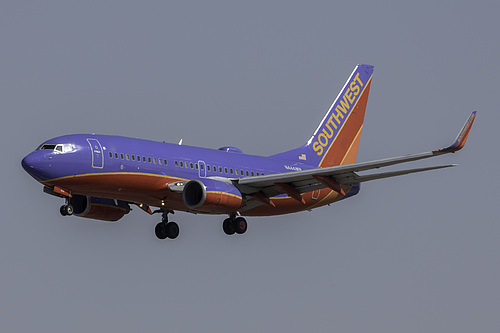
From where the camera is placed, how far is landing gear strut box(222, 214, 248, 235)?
187ft

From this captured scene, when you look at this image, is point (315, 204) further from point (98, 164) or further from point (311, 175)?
point (98, 164)

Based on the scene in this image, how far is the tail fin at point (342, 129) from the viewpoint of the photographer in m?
65.8

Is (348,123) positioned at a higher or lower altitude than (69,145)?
higher

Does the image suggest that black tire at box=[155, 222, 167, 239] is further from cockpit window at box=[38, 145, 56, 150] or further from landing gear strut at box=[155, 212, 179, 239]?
cockpit window at box=[38, 145, 56, 150]

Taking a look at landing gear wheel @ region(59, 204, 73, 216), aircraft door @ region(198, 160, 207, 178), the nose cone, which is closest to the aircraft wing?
aircraft door @ region(198, 160, 207, 178)

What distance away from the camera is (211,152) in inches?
2250

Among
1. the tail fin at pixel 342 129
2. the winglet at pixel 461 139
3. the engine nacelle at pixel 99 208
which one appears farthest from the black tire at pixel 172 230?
the winglet at pixel 461 139

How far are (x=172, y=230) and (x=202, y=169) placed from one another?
16.7ft

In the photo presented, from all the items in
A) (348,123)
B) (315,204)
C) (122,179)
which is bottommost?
(122,179)

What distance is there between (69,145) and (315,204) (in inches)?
671

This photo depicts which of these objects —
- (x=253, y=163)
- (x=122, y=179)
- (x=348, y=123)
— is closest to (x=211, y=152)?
(x=253, y=163)

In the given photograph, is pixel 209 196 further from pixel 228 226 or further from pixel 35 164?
pixel 35 164

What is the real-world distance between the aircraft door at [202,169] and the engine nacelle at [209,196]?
1.66 m

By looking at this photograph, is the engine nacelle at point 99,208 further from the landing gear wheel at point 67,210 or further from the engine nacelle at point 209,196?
the engine nacelle at point 209,196
